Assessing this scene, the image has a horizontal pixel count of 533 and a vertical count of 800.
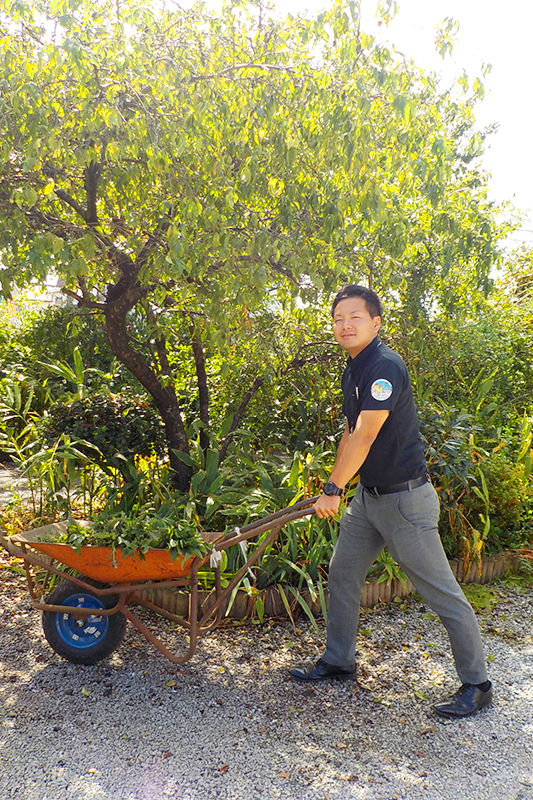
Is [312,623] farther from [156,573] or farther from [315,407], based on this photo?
[315,407]

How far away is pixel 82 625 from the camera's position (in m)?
3.08

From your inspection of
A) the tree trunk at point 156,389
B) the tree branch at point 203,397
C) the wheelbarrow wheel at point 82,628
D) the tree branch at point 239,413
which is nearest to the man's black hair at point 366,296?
the wheelbarrow wheel at point 82,628

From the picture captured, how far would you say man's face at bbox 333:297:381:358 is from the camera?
9.32 feet

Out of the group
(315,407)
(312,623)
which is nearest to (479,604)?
(312,623)

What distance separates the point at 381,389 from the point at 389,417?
18 cm

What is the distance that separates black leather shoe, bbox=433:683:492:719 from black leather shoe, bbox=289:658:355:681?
42 cm

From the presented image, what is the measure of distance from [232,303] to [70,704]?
2.05 m

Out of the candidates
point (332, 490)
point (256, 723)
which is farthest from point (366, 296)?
point (256, 723)

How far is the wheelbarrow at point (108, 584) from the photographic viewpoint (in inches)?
113

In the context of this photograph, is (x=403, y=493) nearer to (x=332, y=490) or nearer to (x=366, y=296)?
(x=332, y=490)

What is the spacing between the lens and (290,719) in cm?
279

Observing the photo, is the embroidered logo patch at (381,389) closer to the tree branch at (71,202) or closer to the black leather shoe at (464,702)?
the black leather shoe at (464,702)

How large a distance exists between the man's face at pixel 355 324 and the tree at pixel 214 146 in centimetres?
46

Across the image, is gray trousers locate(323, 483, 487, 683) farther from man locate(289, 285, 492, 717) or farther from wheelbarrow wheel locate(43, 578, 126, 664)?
wheelbarrow wheel locate(43, 578, 126, 664)
